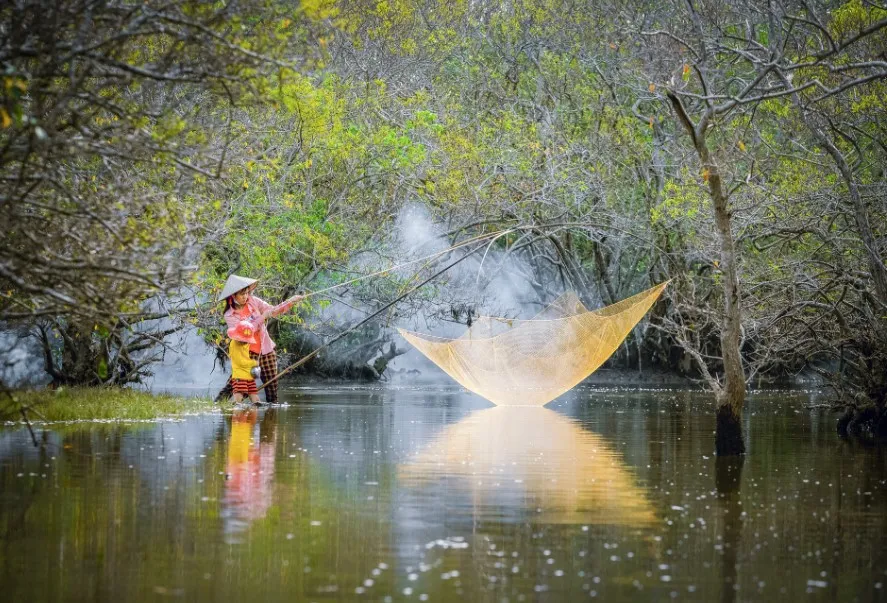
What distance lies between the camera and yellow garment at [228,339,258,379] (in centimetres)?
1925

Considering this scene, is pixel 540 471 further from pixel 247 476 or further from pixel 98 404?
pixel 98 404

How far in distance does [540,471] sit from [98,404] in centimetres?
705

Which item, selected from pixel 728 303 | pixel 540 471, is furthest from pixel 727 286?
pixel 540 471

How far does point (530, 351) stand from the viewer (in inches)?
848

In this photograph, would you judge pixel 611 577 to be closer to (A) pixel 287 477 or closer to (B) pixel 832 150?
(A) pixel 287 477

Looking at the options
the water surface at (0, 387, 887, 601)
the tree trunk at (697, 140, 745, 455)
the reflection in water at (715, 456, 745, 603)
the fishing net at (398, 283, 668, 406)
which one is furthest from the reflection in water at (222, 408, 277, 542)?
the fishing net at (398, 283, 668, 406)

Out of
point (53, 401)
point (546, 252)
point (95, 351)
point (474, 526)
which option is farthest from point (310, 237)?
point (474, 526)

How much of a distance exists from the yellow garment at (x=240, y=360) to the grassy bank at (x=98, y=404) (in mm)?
→ 598

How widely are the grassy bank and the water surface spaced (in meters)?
0.77

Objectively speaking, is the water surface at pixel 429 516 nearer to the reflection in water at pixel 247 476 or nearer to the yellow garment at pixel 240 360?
the reflection in water at pixel 247 476

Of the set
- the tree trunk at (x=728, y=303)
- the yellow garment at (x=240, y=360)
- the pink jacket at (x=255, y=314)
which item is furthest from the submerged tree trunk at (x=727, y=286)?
the yellow garment at (x=240, y=360)

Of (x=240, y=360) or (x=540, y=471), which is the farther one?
(x=240, y=360)

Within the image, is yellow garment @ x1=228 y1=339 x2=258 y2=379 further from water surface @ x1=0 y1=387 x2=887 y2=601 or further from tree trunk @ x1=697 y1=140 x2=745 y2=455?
tree trunk @ x1=697 y1=140 x2=745 y2=455

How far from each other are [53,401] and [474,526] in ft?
31.2
